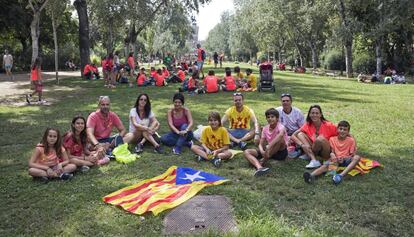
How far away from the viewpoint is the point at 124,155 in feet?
24.9

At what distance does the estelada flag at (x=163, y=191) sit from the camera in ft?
17.4

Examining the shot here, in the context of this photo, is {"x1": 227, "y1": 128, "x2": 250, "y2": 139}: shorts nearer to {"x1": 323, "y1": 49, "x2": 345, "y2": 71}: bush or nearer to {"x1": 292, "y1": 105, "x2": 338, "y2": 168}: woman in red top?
{"x1": 292, "y1": 105, "x2": 338, "y2": 168}: woman in red top

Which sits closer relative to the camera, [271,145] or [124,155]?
[271,145]

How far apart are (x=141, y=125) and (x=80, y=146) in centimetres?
154

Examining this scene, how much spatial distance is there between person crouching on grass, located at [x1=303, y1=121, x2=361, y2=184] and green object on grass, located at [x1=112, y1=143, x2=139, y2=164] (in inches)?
132

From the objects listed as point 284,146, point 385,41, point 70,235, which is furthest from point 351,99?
point 385,41

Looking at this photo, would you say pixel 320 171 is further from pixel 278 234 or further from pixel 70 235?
pixel 70 235

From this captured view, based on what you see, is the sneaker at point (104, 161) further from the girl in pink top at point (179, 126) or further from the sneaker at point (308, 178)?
the sneaker at point (308, 178)

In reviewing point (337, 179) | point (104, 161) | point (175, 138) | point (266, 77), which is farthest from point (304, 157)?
point (266, 77)

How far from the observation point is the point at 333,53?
44.7 meters

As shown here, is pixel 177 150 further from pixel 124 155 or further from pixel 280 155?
pixel 280 155

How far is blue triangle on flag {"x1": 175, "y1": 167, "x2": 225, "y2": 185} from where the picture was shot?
247 inches

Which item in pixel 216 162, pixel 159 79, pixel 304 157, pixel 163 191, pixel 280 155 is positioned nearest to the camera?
pixel 163 191

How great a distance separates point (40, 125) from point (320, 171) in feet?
25.6
